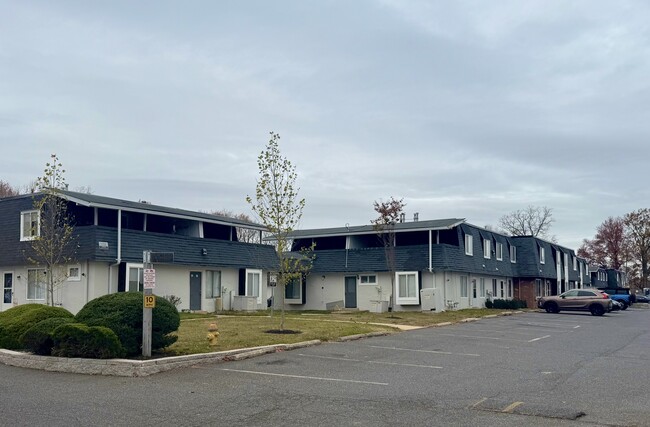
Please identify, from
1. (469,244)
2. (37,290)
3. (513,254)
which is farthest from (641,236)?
(37,290)

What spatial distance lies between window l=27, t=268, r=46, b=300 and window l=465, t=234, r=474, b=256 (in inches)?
959

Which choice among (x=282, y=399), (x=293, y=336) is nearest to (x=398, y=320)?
(x=293, y=336)

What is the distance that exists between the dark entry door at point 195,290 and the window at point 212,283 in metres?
0.62

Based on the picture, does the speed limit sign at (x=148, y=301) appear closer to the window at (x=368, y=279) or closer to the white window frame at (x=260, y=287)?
the white window frame at (x=260, y=287)

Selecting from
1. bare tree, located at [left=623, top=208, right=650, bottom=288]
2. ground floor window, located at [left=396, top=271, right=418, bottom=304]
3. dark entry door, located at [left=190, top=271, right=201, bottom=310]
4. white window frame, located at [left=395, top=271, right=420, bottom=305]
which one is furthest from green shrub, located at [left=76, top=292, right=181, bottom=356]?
bare tree, located at [left=623, top=208, right=650, bottom=288]

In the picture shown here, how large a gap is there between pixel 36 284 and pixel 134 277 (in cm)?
472

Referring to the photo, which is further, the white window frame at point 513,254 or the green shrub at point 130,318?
the white window frame at point 513,254

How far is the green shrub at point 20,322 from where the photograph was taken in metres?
16.0

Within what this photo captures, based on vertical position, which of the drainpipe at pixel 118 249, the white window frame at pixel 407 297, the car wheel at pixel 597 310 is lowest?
the car wheel at pixel 597 310

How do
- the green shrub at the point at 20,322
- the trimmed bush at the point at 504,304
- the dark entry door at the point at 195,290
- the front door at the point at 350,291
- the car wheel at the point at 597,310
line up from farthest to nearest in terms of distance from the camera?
the trimmed bush at the point at 504,304
the front door at the point at 350,291
the car wheel at the point at 597,310
the dark entry door at the point at 195,290
the green shrub at the point at 20,322

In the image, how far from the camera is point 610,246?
97.4m

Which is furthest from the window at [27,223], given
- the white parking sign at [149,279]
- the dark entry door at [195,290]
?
the white parking sign at [149,279]

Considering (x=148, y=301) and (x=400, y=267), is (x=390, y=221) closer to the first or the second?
(x=400, y=267)

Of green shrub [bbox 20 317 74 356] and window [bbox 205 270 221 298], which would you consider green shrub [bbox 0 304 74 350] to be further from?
window [bbox 205 270 221 298]
